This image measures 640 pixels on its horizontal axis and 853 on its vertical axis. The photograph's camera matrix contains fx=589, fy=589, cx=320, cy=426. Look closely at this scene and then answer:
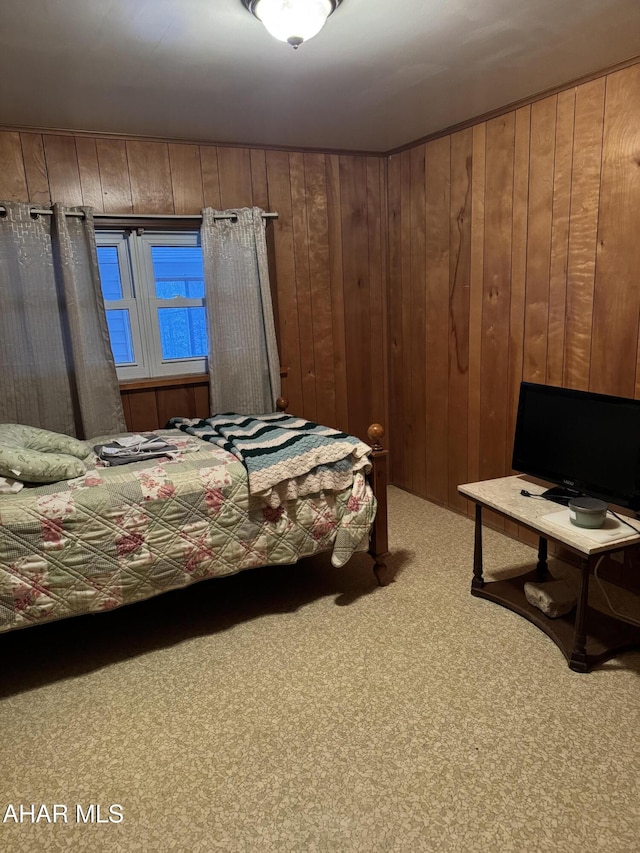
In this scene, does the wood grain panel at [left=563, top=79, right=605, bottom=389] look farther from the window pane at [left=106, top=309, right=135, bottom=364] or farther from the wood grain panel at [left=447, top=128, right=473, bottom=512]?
the window pane at [left=106, top=309, right=135, bottom=364]

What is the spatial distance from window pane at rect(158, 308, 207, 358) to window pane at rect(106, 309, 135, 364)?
0.20 meters

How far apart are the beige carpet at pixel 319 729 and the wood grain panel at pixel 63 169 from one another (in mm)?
2210

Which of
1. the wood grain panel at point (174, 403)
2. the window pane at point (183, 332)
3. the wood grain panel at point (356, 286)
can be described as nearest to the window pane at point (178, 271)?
the window pane at point (183, 332)

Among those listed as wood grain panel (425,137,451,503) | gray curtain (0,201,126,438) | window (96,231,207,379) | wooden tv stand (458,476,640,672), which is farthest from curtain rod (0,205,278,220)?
wooden tv stand (458,476,640,672)

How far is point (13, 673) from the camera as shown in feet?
7.65

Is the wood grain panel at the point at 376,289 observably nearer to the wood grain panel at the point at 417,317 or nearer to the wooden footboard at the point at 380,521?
the wood grain panel at the point at 417,317

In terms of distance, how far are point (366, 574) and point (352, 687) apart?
916 mm

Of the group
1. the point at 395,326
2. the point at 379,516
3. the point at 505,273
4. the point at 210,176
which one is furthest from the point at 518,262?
the point at 210,176

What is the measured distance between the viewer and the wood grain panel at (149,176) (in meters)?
3.32

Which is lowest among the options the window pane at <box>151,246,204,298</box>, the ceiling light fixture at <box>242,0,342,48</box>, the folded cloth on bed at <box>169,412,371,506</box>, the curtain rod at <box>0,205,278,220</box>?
the folded cloth on bed at <box>169,412,371,506</box>

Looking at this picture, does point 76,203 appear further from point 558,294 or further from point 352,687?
point 352,687

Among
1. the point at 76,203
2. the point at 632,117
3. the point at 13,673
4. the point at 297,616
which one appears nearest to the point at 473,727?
the point at 297,616

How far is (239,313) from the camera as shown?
364 cm

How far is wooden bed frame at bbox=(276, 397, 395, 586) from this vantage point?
9.34ft
